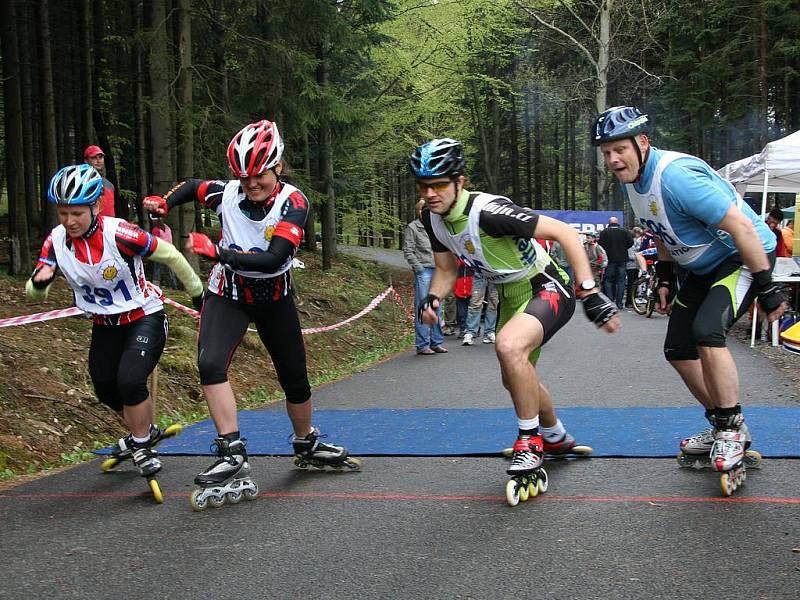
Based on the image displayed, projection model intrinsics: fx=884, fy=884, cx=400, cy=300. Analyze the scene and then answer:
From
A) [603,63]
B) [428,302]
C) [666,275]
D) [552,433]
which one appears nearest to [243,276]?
[428,302]

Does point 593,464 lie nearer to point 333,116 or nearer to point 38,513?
point 38,513

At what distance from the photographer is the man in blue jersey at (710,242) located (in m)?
4.91

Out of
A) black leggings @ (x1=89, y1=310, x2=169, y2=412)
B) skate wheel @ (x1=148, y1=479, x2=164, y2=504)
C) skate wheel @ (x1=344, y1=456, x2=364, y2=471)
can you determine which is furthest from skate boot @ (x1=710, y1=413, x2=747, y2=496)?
black leggings @ (x1=89, y1=310, x2=169, y2=412)

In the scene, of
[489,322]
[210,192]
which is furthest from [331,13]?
[210,192]

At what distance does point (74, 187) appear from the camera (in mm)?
5297

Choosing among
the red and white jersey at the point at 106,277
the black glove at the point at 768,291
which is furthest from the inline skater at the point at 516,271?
the red and white jersey at the point at 106,277

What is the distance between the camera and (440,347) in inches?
541

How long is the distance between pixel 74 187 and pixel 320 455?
91.2 inches

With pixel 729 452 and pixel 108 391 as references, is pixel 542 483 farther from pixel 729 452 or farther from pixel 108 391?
pixel 108 391

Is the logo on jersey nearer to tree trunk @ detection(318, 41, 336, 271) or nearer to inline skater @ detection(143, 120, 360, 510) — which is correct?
inline skater @ detection(143, 120, 360, 510)

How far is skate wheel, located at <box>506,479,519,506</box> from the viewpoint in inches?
192

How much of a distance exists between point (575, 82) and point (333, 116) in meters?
18.4

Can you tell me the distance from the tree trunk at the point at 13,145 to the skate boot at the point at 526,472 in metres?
11.5

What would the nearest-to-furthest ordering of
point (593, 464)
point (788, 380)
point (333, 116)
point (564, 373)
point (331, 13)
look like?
point (593, 464) → point (788, 380) → point (564, 373) → point (331, 13) → point (333, 116)
